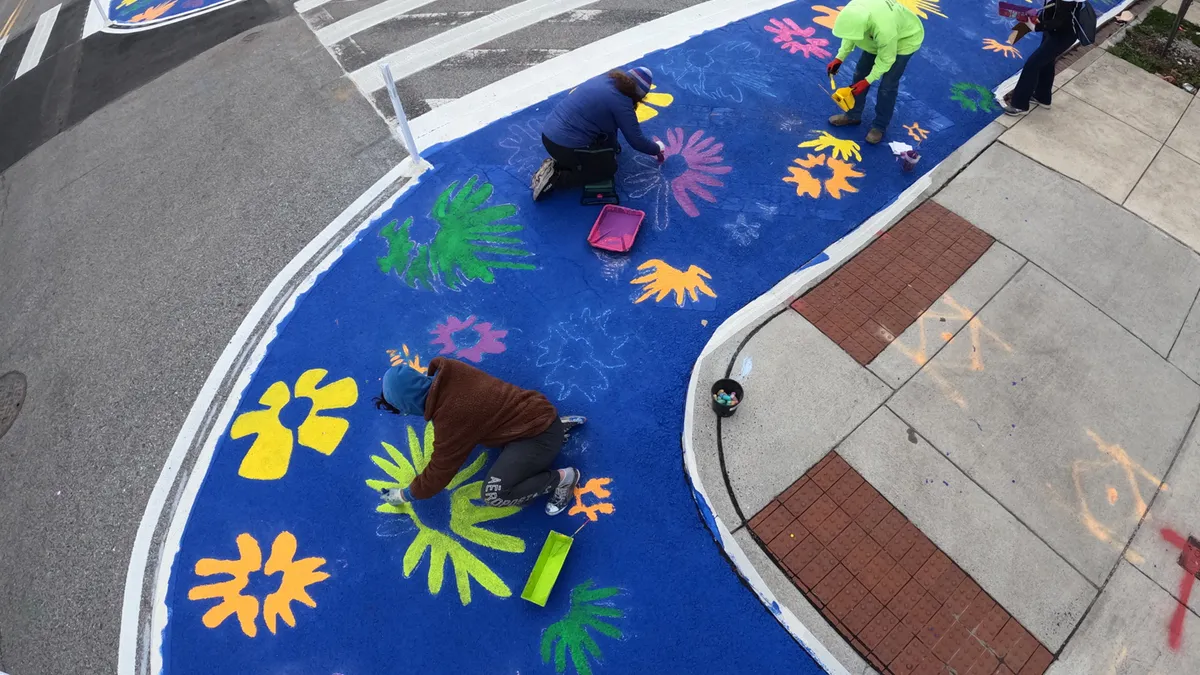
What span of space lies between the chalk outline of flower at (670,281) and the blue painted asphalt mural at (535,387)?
31 mm

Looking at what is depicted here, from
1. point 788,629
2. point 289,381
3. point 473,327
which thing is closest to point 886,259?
point 788,629

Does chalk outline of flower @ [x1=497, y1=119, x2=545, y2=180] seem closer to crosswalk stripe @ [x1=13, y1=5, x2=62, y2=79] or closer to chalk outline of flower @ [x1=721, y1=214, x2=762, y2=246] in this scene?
chalk outline of flower @ [x1=721, y1=214, x2=762, y2=246]

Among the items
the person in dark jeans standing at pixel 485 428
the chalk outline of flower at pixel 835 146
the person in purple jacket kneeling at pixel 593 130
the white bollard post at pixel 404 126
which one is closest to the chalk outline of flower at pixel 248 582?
the person in dark jeans standing at pixel 485 428

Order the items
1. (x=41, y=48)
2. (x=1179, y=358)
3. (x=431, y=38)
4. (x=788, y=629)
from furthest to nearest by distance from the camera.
Answer: 1. (x=41, y=48)
2. (x=431, y=38)
3. (x=1179, y=358)
4. (x=788, y=629)

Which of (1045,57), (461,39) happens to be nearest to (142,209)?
(461,39)

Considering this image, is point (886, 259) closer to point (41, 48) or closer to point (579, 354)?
point (579, 354)

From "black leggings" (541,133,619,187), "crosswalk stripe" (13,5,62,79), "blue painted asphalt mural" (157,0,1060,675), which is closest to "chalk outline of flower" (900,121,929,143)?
"blue painted asphalt mural" (157,0,1060,675)

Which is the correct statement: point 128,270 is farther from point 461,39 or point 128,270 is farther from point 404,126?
point 461,39

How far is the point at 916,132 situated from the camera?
22.6ft

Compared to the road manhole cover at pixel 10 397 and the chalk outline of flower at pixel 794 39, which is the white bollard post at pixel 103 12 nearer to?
the road manhole cover at pixel 10 397

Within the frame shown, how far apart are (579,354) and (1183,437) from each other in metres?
4.88

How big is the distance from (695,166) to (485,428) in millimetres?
3987

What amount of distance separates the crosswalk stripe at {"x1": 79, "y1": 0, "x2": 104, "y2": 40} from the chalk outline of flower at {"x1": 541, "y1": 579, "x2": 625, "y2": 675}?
12.1 meters

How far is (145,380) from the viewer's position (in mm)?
5504
